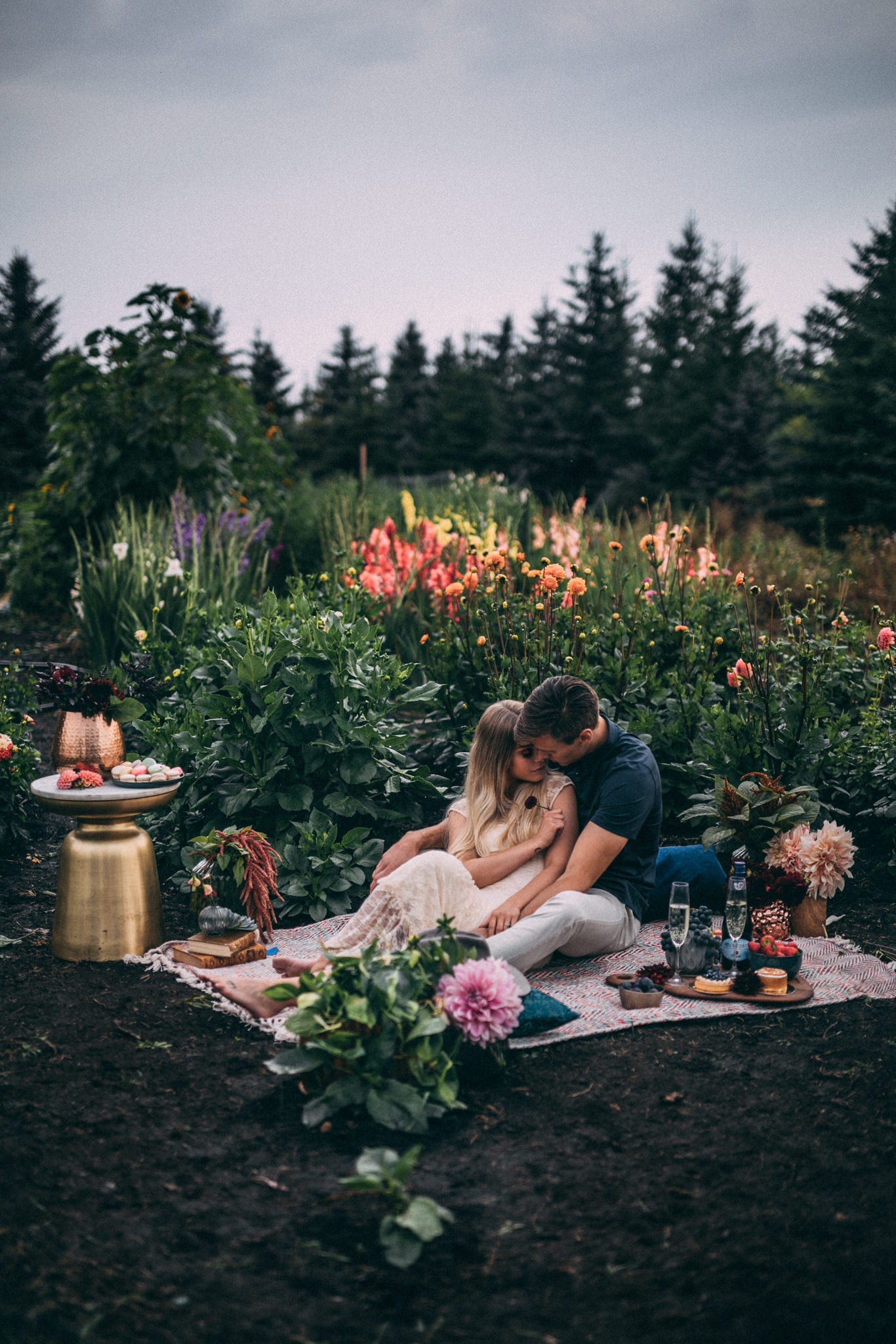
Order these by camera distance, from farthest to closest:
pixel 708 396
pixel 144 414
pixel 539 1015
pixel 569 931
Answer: pixel 708 396, pixel 144 414, pixel 569 931, pixel 539 1015

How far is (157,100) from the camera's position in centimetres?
733

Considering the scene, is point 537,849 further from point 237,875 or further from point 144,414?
point 144,414

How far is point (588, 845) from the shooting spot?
11.2 ft

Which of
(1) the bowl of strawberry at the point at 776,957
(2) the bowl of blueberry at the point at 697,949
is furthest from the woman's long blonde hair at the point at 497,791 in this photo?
(1) the bowl of strawberry at the point at 776,957

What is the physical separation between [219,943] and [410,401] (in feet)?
115

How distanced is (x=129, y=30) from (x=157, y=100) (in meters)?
0.55

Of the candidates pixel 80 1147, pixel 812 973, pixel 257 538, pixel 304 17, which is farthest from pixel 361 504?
pixel 80 1147

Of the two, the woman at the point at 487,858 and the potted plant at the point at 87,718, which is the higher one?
the potted plant at the point at 87,718

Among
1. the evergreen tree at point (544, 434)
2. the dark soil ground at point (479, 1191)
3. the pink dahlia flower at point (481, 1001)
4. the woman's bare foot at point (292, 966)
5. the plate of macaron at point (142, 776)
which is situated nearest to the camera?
the dark soil ground at point (479, 1191)

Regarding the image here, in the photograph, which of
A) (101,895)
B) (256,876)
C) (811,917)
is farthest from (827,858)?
(101,895)

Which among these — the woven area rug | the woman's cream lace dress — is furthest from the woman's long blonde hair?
the woven area rug

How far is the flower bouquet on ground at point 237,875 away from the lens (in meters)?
3.63

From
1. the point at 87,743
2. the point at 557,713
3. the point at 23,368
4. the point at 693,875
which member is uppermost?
the point at 23,368

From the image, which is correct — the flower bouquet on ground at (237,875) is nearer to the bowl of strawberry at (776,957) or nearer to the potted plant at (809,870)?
the bowl of strawberry at (776,957)
